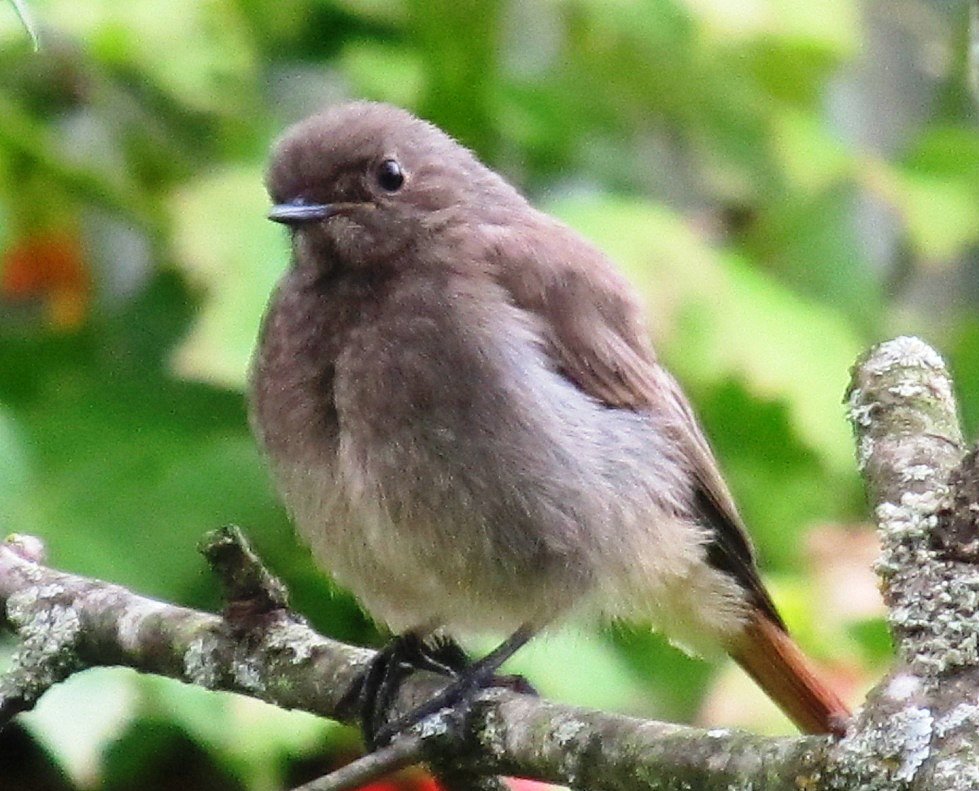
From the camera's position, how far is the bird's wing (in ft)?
11.1

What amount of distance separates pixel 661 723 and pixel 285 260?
2.07 metres

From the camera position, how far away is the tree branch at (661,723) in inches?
77.9

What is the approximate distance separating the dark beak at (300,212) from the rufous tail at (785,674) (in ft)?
4.14

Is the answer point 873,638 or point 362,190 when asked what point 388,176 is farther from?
point 873,638

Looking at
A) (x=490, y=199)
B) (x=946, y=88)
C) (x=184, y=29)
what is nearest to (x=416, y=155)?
(x=490, y=199)

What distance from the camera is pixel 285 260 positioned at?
13.3 ft

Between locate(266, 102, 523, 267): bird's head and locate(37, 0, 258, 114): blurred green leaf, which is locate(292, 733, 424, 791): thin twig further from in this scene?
locate(37, 0, 258, 114): blurred green leaf

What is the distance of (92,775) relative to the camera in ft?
11.0

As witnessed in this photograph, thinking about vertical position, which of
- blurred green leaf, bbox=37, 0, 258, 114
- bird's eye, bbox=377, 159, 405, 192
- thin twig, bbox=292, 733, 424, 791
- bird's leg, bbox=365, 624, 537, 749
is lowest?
thin twig, bbox=292, 733, 424, 791

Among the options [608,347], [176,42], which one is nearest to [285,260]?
[176,42]

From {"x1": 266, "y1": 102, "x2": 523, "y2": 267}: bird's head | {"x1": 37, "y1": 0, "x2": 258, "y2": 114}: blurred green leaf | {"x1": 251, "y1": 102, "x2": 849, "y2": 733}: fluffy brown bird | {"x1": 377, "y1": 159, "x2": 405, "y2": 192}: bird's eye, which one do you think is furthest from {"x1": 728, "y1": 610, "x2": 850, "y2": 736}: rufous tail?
{"x1": 37, "y1": 0, "x2": 258, "y2": 114}: blurred green leaf

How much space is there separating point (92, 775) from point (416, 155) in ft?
4.53

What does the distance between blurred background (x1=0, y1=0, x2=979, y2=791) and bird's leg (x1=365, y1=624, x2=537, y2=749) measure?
36 cm

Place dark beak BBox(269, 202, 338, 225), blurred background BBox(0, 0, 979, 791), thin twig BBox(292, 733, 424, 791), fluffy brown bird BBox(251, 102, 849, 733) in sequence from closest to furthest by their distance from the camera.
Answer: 1. thin twig BBox(292, 733, 424, 791)
2. fluffy brown bird BBox(251, 102, 849, 733)
3. dark beak BBox(269, 202, 338, 225)
4. blurred background BBox(0, 0, 979, 791)
